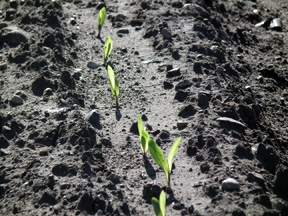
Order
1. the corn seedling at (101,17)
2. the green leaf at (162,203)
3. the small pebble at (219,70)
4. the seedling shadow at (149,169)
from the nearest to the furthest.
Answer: the green leaf at (162,203) → the seedling shadow at (149,169) → the small pebble at (219,70) → the corn seedling at (101,17)

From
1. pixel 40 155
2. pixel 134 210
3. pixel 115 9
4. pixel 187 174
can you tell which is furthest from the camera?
pixel 115 9

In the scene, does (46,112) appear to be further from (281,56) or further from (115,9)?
(281,56)

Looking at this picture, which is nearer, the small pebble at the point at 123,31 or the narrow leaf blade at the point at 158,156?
the narrow leaf blade at the point at 158,156

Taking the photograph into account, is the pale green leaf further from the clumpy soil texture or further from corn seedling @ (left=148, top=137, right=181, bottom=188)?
corn seedling @ (left=148, top=137, right=181, bottom=188)

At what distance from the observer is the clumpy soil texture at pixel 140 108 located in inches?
79.4

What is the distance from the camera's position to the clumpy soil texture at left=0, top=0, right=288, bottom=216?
202 cm

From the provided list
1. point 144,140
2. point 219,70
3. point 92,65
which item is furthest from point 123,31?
point 144,140

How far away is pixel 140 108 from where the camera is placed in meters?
2.73

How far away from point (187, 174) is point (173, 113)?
0.56 metres

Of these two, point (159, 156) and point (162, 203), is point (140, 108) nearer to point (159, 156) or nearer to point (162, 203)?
point (159, 156)

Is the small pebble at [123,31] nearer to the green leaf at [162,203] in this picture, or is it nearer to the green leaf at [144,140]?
the green leaf at [144,140]

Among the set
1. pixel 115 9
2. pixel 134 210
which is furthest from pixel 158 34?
pixel 134 210

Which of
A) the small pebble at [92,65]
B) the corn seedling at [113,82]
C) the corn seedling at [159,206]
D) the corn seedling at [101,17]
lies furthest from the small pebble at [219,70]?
the corn seedling at [159,206]

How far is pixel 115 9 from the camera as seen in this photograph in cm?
400
